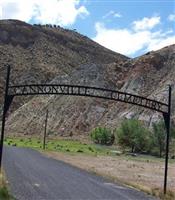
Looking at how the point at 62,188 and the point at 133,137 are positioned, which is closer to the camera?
the point at 62,188

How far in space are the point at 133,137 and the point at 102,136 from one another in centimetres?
1213

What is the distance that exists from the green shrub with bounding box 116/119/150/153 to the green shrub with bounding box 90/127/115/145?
300 inches

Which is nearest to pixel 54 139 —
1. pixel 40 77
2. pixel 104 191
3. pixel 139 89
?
pixel 139 89

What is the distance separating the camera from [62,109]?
418 ft

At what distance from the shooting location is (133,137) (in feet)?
309

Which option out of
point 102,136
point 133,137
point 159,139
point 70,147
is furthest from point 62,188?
point 102,136

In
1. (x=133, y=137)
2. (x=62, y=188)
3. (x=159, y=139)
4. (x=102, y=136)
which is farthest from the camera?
(x=102, y=136)

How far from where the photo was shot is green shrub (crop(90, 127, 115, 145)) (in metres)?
105

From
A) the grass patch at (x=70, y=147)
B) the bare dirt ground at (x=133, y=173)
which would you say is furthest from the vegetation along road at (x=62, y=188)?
the grass patch at (x=70, y=147)

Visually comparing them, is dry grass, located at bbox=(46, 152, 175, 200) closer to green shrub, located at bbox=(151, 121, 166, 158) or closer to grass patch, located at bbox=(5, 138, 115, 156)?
grass patch, located at bbox=(5, 138, 115, 156)

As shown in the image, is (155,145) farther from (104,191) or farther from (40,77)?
(40,77)

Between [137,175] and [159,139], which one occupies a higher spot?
[159,139]

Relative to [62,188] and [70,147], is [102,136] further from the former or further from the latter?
[62,188]

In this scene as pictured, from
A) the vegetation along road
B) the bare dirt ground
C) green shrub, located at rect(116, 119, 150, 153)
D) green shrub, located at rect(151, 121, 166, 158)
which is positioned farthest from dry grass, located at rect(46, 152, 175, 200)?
green shrub, located at rect(116, 119, 150, 153)
